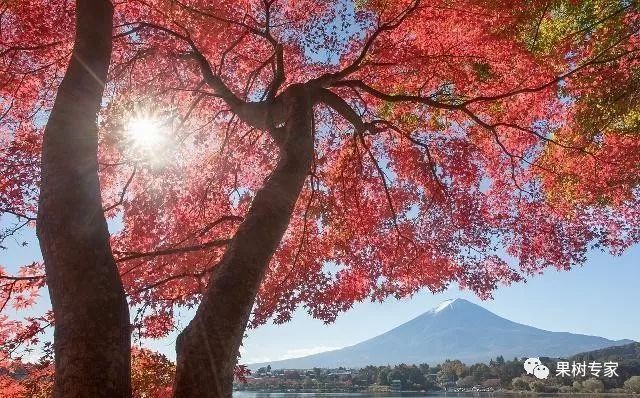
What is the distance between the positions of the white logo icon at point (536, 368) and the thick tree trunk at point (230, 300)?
147770 millimetres

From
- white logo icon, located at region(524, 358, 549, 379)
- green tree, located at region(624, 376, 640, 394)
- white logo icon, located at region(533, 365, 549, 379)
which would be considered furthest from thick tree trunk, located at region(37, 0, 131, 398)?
white logo icon, located at region(533, 365, 549, 379)

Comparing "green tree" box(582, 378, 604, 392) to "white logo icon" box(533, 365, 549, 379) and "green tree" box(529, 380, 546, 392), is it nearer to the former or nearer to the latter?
"white logo icon" box(533, 365, 549, 379)

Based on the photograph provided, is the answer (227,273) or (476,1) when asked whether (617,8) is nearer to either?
(476,1)

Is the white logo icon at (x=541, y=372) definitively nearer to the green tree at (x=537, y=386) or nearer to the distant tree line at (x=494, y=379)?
the distant tree line at (x=494, y=379)

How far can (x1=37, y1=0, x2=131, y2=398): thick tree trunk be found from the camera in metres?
3.30

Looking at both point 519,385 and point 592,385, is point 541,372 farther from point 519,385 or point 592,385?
point 592,385

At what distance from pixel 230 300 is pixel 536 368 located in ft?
518

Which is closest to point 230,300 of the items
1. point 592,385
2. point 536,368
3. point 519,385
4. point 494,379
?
point 519,385

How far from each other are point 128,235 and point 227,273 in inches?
281

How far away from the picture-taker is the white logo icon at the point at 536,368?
137275mm

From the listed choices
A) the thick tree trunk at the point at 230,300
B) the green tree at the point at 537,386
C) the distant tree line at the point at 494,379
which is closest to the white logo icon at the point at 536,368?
the distant tree line at the point at 494,379

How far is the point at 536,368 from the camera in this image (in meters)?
143

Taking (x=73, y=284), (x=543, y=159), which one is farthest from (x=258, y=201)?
(x=543, y=159)

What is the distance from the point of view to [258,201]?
466cm
